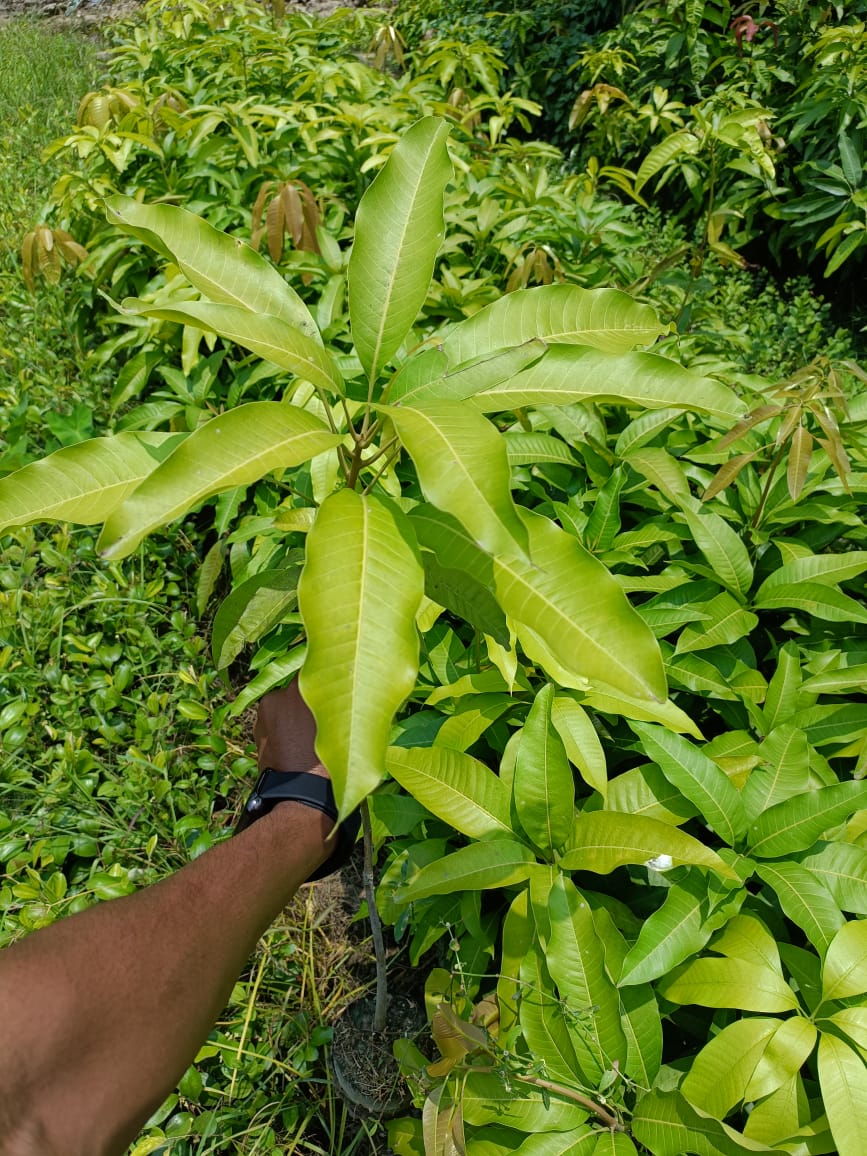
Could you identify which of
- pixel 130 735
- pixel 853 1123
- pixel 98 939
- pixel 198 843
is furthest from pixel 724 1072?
pixel 130 735

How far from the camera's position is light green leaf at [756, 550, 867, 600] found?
66.4 inches

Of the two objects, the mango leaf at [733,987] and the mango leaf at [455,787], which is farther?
the mango leaf at [455,787]

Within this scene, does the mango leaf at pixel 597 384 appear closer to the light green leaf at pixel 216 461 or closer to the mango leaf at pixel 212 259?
the light green leaf at pixel 216 461

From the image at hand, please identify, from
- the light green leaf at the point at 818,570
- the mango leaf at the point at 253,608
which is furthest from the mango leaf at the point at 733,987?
the mango leaf at the point at 253,608

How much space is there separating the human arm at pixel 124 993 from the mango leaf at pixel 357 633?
1.45 ft

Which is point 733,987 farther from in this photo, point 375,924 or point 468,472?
point 468,472

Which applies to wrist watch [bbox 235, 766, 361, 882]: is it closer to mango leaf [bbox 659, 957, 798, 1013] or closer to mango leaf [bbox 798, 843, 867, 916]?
mango leaf [bbox 659, 957, 798, 1013]

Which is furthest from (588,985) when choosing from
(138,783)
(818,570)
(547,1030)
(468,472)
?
(138,783)

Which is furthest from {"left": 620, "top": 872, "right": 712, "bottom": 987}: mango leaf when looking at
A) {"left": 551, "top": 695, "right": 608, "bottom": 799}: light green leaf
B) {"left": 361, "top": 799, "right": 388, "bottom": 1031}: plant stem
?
{"left": 361, "top": 799, "right": 388, "bottom": 1031}: plant stem

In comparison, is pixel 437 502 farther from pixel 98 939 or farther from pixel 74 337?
Result: pixel 74 337

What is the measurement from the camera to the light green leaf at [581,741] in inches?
56.1

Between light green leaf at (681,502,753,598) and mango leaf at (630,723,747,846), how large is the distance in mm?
513

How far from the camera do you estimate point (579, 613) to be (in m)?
0.82

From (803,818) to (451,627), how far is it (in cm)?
92
